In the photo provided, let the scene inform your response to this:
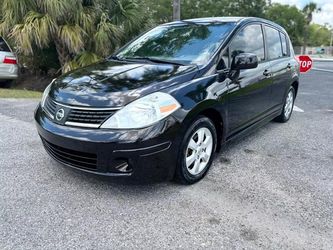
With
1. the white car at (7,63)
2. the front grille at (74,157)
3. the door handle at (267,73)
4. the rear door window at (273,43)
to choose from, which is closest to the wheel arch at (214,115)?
the front grille at (74,157)

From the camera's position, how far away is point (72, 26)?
7934mm

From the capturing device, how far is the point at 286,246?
2.37 m

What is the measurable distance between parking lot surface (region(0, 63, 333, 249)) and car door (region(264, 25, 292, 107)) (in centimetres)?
110

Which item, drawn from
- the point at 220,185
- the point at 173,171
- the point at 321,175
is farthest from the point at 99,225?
the point at 321,175

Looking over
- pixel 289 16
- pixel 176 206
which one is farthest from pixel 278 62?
pixel 289 16

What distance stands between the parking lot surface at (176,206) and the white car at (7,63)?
5.31 m

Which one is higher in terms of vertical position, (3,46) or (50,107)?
(50,107)

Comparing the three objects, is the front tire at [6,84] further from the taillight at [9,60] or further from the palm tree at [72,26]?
the palm tree at [72,26]

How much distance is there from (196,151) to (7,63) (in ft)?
24.5

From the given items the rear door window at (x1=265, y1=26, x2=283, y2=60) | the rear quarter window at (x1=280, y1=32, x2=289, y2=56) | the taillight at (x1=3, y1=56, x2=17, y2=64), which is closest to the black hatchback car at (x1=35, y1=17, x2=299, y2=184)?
the rear door window at (x1=265, y1=26, x2=283, y2=60)

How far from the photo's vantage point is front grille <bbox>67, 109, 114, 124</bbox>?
2.74 meters

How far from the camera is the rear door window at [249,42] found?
3785 millimetres

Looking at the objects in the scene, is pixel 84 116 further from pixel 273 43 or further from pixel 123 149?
pixel 273 43

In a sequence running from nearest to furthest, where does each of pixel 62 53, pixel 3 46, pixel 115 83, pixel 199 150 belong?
pixel 115 83 < pixel 199 150 < pixel 62 53 < pixel 3 46
